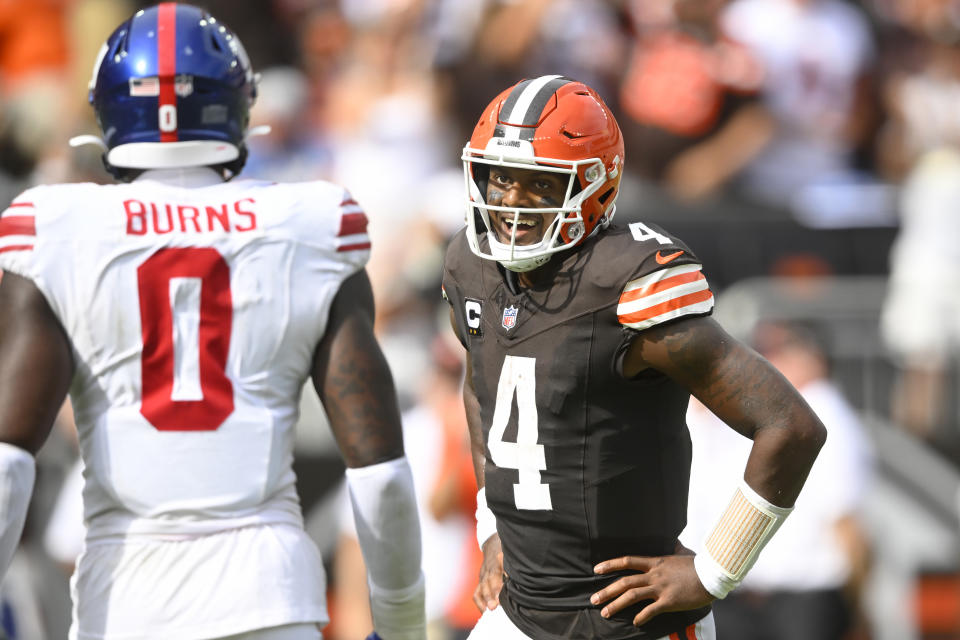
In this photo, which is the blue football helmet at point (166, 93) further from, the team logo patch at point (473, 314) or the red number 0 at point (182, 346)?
the team logo patch at point (473, 314)

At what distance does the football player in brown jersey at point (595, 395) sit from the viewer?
9.35 ft

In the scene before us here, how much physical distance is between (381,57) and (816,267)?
3.18 meters

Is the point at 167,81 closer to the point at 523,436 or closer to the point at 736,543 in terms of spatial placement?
the point at 523,436

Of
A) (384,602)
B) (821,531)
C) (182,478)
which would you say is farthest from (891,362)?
(182,478)

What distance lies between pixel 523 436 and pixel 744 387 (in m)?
0.49

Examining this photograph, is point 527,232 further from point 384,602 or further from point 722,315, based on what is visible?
point 722,315

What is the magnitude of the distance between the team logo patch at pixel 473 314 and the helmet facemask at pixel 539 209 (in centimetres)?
14

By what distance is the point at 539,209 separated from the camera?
2.98 metres

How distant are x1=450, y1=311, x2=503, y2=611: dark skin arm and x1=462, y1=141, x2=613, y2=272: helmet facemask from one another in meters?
0.35

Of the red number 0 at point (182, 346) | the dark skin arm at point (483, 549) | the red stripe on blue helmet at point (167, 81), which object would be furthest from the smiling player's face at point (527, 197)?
the red stripe on blue helmet at point (167, 81)

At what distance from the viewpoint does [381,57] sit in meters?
9.23

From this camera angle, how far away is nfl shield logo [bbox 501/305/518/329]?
120 inches

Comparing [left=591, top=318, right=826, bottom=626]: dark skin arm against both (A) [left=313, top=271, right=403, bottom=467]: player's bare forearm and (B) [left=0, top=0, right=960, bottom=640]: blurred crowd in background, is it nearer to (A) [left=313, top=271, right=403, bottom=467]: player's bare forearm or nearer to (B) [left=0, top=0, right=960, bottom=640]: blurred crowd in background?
(A) [left=313, top=271, right=403, bottom=467]: player's bare forearm

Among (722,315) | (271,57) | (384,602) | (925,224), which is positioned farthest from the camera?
(271,57)
